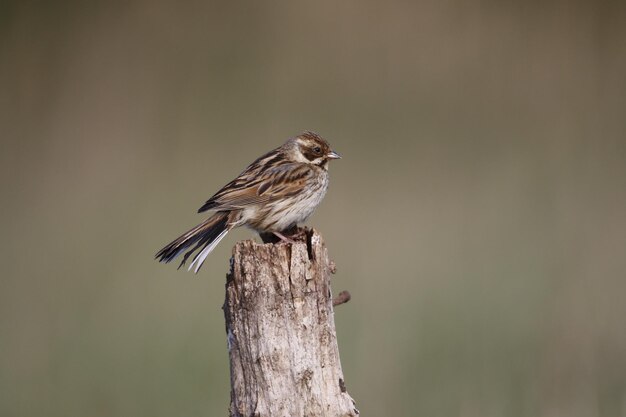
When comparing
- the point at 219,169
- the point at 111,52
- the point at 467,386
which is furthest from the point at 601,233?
the point at 111,52

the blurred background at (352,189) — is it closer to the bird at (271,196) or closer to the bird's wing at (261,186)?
the bird at (271,196)

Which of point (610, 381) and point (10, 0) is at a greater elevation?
point (10, 0)

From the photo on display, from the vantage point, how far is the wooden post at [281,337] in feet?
13.3

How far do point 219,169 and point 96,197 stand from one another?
110 centimetres

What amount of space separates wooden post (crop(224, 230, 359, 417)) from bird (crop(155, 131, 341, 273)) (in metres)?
1.20

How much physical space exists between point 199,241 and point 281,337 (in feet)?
5.04

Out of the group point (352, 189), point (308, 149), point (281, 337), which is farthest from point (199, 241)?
point (352, 189)

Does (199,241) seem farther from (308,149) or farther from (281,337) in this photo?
(281,337)

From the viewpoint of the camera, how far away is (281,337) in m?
4.05

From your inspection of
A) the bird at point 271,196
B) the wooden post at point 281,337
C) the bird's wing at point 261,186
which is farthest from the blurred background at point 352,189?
the wooden post at point 281,337

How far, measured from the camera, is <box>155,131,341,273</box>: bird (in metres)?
5.62

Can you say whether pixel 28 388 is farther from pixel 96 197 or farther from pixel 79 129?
pixel 79 129

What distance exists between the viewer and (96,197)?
30.5 ft

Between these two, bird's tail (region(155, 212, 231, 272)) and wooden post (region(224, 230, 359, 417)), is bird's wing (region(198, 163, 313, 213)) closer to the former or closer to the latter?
bird's tail (region(155, 212, 231, 272))
